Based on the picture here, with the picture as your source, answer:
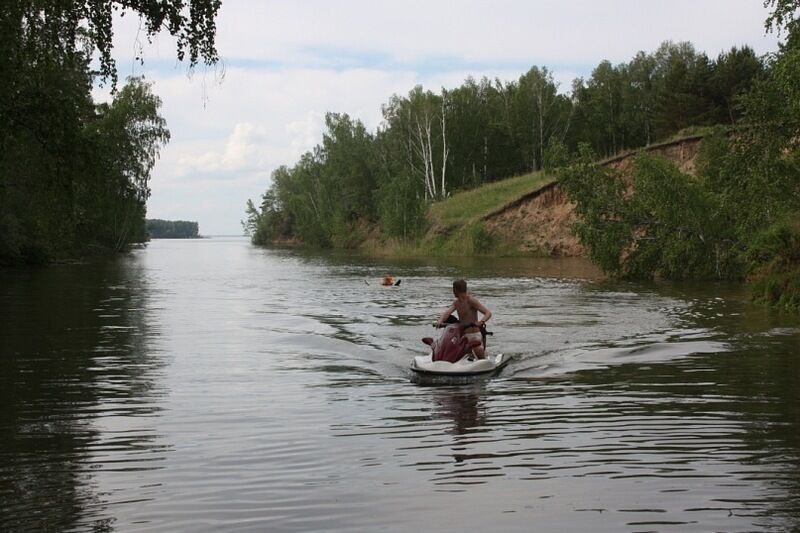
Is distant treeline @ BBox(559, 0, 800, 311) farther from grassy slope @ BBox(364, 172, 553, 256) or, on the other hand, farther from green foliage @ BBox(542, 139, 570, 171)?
grassy slope @ BBox(364, 172, 553, 256)

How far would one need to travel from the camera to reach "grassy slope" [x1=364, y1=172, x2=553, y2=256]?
236 ft

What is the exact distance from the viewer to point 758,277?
26.4m

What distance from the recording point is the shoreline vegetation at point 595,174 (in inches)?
869

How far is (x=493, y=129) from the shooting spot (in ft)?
311

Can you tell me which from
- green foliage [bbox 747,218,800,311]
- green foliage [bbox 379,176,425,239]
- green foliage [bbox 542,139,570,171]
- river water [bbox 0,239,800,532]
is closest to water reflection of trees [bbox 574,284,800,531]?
river water [bbox 0,239,800,532]

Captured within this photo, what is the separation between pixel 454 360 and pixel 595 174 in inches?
991

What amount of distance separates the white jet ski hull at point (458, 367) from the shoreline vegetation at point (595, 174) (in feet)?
31.4

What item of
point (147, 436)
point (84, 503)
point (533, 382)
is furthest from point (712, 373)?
point (84, 503)

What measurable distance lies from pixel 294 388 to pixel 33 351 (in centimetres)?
656

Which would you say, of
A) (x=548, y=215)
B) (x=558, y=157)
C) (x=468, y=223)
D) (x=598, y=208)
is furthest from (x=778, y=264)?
(x=468, y=223)

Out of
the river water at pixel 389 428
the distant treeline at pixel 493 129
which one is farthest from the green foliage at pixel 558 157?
Answer: the distant treeline at pixel 493 129

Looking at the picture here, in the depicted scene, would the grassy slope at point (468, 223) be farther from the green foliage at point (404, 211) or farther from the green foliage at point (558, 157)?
the green foliage at point (558, 157)

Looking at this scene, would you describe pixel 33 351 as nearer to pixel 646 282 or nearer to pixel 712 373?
pixel 712 373

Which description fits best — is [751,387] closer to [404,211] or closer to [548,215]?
[548,215]
